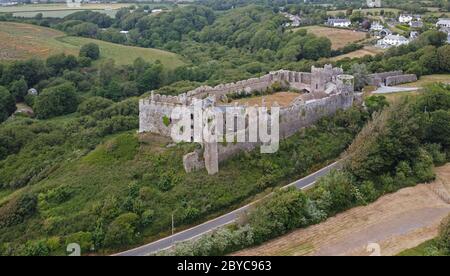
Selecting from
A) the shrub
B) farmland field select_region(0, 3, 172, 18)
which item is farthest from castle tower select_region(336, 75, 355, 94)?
farmland field select_region(0, 3, 172, 18)

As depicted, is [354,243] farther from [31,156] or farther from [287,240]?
[31,156]

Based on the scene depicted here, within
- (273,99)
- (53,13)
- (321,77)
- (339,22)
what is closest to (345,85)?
(321,77)

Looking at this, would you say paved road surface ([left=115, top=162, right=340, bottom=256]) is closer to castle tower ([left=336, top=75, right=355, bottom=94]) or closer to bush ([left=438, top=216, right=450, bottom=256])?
bush ([left=438, top=216, right=450, bottom=256])

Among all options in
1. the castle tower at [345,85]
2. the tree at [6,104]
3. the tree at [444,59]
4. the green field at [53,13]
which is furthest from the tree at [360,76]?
the green field at [53,13]

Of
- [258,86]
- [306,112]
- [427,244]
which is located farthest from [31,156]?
[427,244]

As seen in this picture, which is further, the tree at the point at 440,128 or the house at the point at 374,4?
the house at the point at 374,4

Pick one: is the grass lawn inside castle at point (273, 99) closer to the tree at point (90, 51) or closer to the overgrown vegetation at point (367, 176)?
the overgrown vegetation at point (367, 176)
